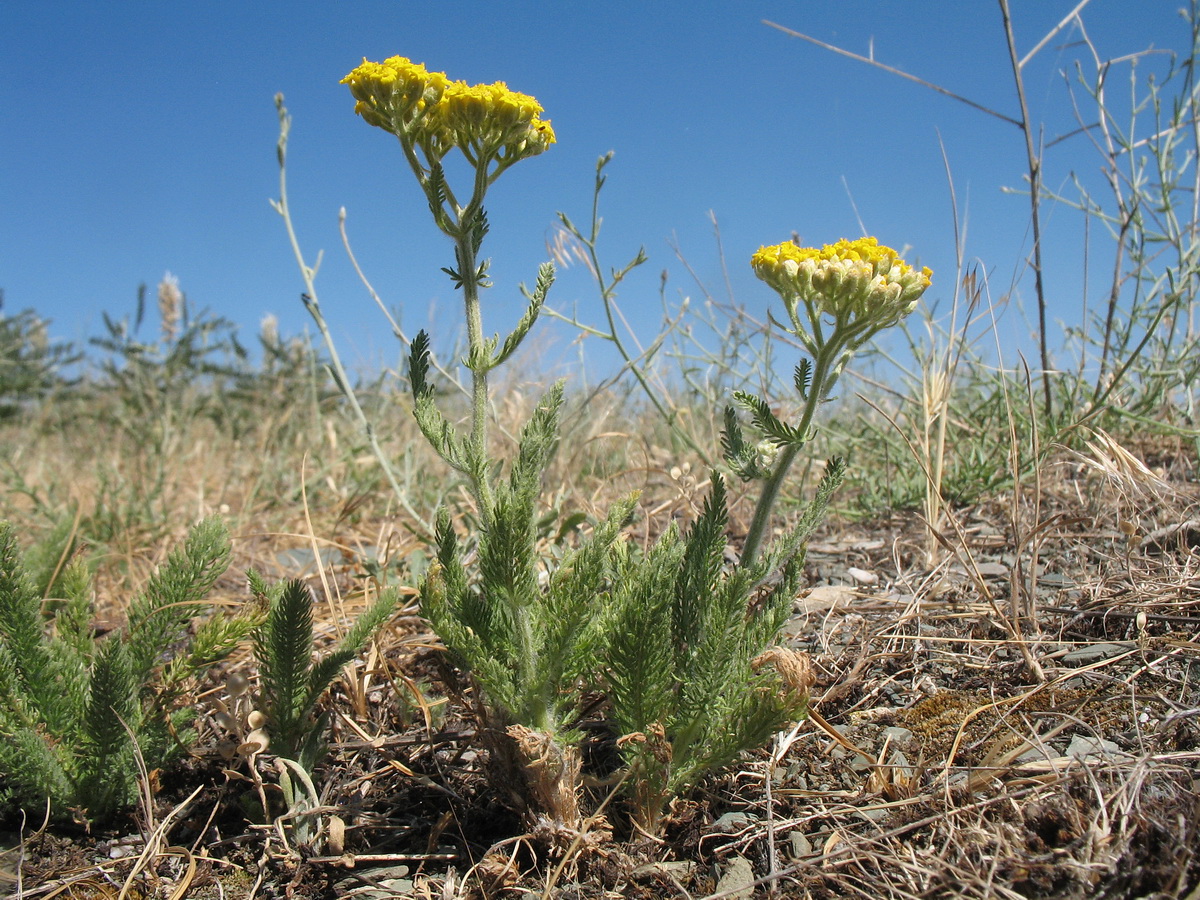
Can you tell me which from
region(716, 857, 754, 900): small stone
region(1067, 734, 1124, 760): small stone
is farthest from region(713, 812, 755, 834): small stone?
region(1067, 734, 1124, 760): small stone

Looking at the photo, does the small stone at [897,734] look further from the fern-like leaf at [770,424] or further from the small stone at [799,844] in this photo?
the fern-like leaf at [770,424]

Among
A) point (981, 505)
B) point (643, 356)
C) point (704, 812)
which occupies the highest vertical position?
point (643, 356)

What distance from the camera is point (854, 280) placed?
1.46 metres

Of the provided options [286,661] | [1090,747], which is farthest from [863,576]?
[286,661]

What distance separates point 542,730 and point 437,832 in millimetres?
342

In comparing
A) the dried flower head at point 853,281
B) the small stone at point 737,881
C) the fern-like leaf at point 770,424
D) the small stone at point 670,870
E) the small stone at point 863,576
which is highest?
the dried flower head at point 853,281

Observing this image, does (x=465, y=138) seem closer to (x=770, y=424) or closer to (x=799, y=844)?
(x=770, y=424)

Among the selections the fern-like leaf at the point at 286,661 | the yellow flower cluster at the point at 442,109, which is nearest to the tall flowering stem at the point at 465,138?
the yellow flower cluster at the point at 442,109

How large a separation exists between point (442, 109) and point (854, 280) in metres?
0.83

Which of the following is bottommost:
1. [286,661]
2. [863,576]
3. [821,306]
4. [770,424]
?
[286,661]

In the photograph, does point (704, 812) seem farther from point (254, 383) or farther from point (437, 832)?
point (254, 383)

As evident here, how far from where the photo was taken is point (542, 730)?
1.43 meters

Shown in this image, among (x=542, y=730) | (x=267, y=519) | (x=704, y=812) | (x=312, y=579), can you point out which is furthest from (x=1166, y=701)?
(x=267, y=519)

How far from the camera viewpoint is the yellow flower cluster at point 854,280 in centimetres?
146
